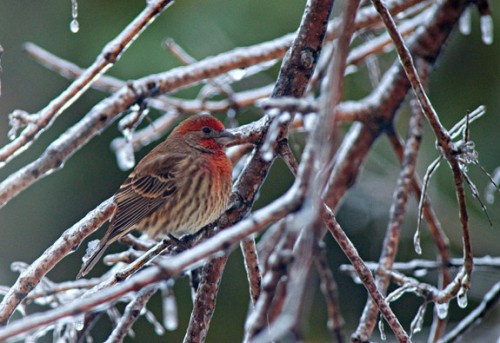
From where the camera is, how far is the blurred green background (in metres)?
7.53

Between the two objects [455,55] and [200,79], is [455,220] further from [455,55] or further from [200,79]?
[200,79]

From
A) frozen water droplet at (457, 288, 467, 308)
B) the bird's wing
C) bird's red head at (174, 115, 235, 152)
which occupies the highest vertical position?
bird's red head at (174, 115, 235, 152)

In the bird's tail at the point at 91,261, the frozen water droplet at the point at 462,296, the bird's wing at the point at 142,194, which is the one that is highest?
the bird's wing at the point at 142,194

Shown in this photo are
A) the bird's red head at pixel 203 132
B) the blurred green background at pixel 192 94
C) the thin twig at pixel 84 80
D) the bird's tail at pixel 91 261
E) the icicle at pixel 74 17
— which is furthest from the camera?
the blurred green background at pixel 192 94

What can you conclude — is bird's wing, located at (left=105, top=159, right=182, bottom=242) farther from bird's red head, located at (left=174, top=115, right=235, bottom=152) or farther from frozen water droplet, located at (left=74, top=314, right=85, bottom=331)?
frozen water droplet, located at (left=74, top=314, right=85, bottom=331)

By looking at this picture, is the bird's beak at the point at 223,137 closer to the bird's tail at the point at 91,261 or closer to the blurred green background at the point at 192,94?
the bird's tail at the point at 91,261

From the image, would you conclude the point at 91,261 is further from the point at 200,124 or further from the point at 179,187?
the point at 200,124

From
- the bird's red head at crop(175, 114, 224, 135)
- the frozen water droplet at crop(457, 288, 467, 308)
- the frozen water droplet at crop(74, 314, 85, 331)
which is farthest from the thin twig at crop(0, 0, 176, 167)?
the frozen water droplet at crop(457, 288, 467, 308)

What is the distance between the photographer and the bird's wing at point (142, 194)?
4.21 metres

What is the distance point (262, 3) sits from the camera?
27.8 ft

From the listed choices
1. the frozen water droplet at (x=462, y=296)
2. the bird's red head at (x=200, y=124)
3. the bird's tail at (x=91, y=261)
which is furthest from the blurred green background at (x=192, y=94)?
the frozen water droplet at (x=462, y=296)

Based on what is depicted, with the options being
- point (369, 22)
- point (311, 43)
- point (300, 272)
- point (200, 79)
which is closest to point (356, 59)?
point (369, 22)

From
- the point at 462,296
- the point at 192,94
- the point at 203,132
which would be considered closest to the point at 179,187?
the point at 203,132

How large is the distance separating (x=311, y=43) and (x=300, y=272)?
71.5 inches
